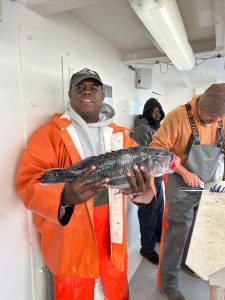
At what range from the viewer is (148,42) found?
218 centimetres

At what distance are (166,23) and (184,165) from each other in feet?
3.10

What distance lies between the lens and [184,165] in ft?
5.82

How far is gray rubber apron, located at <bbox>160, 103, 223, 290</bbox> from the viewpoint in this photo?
5.71ft

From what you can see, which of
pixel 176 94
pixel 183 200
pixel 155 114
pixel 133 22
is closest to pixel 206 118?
pixel 183 200

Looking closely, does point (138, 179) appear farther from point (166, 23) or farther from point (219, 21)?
point (219, 21)

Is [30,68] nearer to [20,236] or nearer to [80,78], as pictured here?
[80,78]

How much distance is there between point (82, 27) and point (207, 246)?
5.20 ft

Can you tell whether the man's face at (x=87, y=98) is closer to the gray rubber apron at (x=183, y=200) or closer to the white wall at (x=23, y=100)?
the white wall at (x=23, y=100)

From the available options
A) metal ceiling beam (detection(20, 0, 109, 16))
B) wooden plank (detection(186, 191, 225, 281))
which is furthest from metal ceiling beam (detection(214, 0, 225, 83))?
wooden plank (detection(186, 191, 225, 281))

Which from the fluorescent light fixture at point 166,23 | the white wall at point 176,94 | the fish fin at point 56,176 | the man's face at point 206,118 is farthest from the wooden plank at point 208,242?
the white wall at point 176,94

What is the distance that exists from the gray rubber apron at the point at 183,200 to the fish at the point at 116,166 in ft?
2.93

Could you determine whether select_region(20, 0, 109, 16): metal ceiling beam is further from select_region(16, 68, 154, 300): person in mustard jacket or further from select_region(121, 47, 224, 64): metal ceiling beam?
select_region(121, 47, 224, 64): metal ceiling beam

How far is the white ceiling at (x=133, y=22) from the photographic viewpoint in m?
1.23

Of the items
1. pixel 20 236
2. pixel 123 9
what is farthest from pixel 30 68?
pixel 20 236
